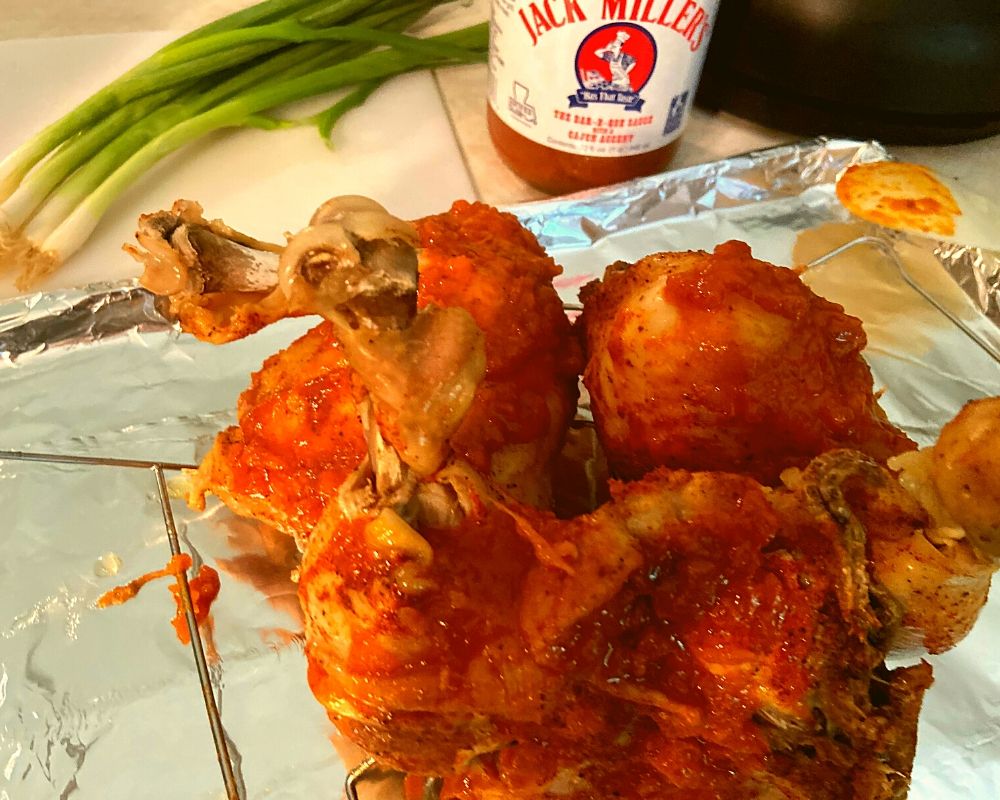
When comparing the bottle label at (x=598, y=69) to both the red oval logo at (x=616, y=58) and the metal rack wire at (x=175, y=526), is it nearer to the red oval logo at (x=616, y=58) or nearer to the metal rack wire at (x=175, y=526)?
the red oval logo at (x=616, y=58)

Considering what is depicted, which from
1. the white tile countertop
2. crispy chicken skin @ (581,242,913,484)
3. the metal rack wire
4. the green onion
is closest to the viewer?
crispy chicken skin @ (581,242,913,484)

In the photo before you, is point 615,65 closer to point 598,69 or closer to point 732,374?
point 598,69

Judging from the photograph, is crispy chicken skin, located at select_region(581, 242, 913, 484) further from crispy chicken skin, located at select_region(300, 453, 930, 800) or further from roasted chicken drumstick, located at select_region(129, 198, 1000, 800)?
crispy chicken skin, located at select_region(300, 453, 930, 800)

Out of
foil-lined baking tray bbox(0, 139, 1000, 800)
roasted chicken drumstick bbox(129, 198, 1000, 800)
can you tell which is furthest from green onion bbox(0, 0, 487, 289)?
roasted chicken drumstick bbox(129, 198, 1000, 800)

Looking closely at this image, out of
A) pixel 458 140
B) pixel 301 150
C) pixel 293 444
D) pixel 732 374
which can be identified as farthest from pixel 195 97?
pixel 732 374

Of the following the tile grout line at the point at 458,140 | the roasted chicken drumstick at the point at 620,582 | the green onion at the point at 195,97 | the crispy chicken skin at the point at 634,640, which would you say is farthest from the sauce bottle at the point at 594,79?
the crispy chicken skin at the point at 634,640

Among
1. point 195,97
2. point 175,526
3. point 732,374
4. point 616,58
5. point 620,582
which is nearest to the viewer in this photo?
point 620,582

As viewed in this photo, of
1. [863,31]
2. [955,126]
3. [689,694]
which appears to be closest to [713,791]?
[689,694]

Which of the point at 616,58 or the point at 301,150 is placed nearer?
the point at 616,58
